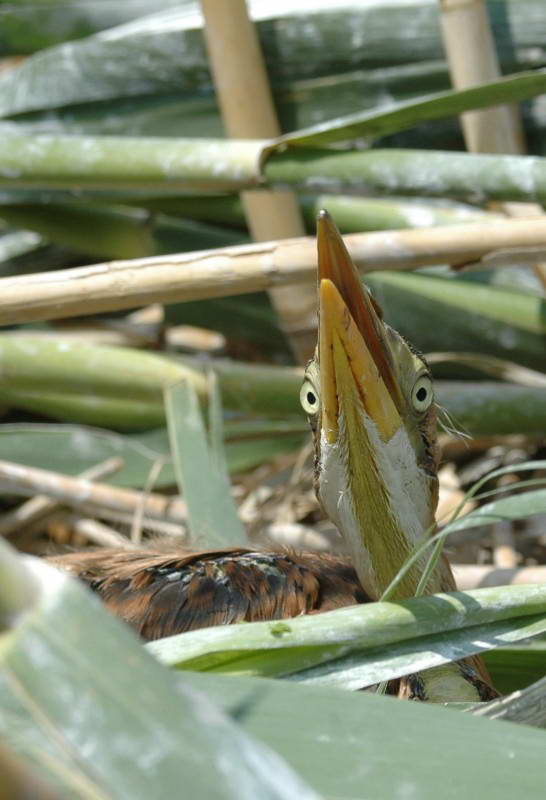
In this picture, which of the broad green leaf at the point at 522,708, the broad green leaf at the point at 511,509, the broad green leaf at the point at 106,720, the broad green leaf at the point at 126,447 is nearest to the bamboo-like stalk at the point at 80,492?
the broad green leaf at the point at 126,447

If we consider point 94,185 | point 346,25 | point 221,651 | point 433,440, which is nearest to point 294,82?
point 346,25

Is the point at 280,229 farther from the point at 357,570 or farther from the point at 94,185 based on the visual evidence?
the point at 357,570

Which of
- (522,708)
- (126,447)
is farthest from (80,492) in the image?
(522,708)

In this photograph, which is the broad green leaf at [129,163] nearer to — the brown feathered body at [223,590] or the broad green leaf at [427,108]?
the broad green leaf at [427,108]

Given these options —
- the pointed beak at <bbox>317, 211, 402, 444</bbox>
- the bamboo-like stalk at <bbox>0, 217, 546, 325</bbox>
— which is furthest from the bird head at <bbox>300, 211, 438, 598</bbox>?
the bamboo-like stalk at <bbox>0, 217, 546, 325</bbox>

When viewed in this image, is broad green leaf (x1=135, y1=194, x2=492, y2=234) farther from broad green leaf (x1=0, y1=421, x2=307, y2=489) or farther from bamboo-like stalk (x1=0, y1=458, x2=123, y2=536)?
bamboo-like stalk (x1=0, y1=458, x2=123, y2=536)
